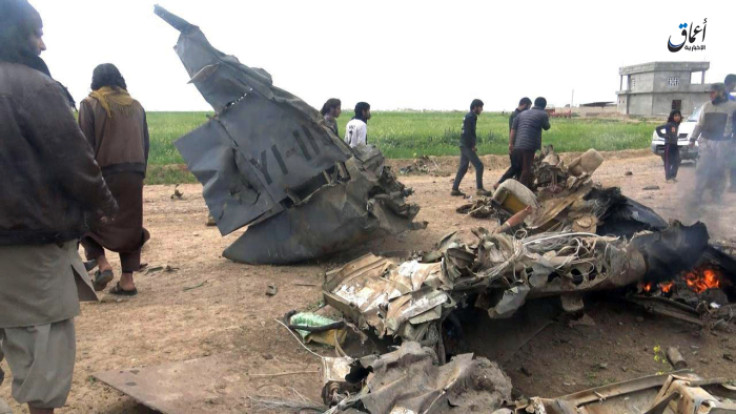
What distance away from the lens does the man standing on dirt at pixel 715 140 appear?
32.8ft

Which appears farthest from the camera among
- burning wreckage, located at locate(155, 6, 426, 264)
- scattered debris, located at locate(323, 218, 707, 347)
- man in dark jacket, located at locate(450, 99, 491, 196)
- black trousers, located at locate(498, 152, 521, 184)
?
man in dark jacket, located at locate(450, 99, 491, 196)

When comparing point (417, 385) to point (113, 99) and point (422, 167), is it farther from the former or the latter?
point (422, 167)

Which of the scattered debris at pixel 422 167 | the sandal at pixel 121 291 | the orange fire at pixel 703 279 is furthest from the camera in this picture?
the scattered debris at pixel 422 167

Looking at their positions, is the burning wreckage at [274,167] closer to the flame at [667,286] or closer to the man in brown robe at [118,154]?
the man in brown robe at [118,154]

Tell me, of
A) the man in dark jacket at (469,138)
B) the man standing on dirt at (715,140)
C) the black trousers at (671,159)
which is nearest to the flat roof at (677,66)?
the black trousers at (671,159)

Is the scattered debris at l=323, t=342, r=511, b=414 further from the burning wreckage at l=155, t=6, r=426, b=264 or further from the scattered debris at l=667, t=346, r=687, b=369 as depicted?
the burning wreckage at l=155, t=6, r=426, b=264

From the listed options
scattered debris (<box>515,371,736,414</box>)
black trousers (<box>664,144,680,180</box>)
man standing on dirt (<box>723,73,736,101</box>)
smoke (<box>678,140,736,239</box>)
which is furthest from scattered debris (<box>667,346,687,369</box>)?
black trousers (<box>664,144,680,180</box>)

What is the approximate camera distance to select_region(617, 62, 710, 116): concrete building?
40438mm

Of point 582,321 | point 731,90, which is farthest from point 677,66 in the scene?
point 582,321

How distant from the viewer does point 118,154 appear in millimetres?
5422

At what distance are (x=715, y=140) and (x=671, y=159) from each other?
2711 mm

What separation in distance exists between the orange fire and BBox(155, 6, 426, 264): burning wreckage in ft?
9.26

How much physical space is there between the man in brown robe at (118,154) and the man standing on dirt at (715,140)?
8.21 m

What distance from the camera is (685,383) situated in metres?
3.11
